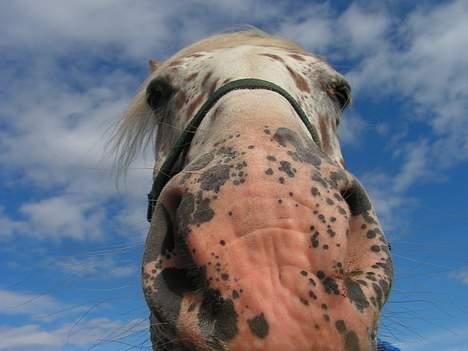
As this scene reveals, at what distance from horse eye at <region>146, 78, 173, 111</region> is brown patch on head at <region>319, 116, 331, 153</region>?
43.2 inches

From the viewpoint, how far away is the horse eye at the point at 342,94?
3609 mm

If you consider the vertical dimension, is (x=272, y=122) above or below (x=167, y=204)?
above

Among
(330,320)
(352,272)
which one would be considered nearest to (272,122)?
(352,272)

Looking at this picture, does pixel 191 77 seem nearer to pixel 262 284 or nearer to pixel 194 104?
pixel 194 104

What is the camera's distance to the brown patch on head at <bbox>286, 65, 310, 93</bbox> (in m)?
3.11

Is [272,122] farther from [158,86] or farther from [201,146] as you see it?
[158,86]

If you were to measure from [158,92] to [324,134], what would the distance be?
49.9 inches

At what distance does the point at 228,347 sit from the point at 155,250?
0.52 m

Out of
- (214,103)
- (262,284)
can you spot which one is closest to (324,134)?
(214,103)

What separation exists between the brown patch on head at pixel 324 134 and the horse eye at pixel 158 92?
1.10m

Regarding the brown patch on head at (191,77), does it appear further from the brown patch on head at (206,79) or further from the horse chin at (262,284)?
the horse chin at (262,284)

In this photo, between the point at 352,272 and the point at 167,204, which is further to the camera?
the point at 167,204

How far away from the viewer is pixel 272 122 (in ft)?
6.68

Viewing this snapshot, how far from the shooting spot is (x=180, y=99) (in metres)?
3.27
